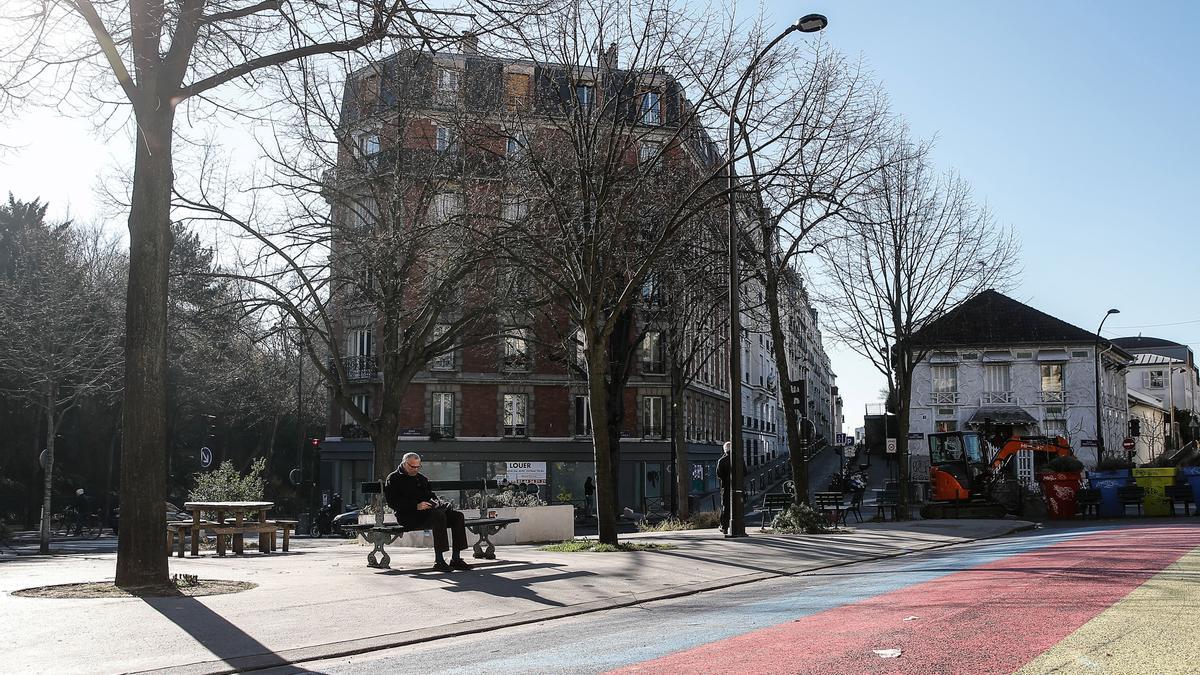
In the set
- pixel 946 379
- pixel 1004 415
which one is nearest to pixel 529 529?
pixel 1004 415

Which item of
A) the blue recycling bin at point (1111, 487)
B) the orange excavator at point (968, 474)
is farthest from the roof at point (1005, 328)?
the blue recycling bin at point (1111, 487)

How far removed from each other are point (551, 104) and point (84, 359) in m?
20.3

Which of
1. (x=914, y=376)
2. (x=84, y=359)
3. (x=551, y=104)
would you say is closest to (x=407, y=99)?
(x=551, y=104)

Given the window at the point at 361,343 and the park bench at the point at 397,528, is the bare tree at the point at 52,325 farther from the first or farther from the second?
the park bench at the point at 397,528

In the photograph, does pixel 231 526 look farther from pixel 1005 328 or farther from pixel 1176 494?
pixel 1005 328

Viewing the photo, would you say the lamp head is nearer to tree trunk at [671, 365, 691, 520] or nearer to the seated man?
the seated man

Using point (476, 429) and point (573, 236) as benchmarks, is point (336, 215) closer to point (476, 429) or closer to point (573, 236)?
point (573, 236)

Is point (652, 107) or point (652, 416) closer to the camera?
point (652, 107)

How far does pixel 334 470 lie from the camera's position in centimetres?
5322

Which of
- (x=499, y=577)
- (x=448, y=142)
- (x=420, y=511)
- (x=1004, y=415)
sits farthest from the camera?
(x=1004, y=415)

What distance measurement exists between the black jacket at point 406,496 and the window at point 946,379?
196 feet

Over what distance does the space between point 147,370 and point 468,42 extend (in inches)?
193

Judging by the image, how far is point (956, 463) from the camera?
35906mm

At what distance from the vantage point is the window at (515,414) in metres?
52.9
